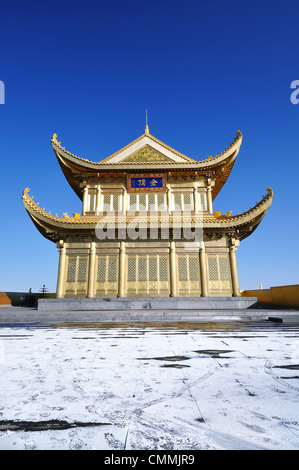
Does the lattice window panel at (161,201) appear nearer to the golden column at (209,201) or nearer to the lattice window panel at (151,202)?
the lattice window panel at (151,202)

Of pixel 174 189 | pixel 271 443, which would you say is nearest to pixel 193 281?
pixel 174 189

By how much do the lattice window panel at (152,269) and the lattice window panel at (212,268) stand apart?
286cm

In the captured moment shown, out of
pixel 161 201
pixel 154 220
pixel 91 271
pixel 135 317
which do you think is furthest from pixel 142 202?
pixel 135 317

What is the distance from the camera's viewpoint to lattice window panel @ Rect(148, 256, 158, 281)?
1301 centimetres

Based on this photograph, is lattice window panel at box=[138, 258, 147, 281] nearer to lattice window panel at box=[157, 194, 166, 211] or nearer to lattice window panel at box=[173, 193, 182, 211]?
lattice window panel at box=[157, 194, 166, 211]

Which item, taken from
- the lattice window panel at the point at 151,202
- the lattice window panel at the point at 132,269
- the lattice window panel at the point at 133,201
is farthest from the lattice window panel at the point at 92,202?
the lattice window panel at the point at 132,269

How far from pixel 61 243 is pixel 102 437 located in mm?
12948

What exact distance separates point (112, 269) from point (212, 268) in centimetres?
533

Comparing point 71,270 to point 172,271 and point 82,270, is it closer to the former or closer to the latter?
point 82,270

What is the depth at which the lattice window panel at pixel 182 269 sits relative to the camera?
12979 millimetres

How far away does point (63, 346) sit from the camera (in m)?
3.78

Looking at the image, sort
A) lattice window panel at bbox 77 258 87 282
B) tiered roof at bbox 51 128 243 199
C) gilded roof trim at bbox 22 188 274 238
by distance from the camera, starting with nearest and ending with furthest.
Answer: gilded roof trim at bbox 22 188 274 238, lattice window panel at bbox 77 258 87 282, tiered roof at bbox 51 128 243 199

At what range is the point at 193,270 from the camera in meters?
13.0

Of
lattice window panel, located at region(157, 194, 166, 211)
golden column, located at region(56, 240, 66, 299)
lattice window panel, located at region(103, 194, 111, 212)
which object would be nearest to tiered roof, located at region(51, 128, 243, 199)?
lattice window panel, located at region(103, 194, 111, 212)
